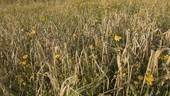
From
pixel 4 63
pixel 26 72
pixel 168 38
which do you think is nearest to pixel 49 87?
pixel 26 72

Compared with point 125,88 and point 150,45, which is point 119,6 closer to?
point 150,45

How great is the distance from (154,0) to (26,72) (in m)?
3.61

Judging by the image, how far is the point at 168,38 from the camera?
8.00 ft

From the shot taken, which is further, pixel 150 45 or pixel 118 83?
pixel 150 45

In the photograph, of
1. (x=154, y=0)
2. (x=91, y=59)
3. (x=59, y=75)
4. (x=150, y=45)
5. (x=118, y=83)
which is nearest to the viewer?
(x=118, y=83)

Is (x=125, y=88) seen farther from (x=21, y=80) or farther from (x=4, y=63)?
(x=4, y=63)

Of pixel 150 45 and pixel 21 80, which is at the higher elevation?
pixel 150 45

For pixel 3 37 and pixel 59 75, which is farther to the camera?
pixel 3 37

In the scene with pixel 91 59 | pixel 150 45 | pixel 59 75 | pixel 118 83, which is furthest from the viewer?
pixel 150 45

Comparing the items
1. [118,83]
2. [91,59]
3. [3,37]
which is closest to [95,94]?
[118,83]

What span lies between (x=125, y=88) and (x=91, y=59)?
0.40 m

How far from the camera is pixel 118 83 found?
1912 mm

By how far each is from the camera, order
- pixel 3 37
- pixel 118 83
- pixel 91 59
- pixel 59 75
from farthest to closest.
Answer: pixel 3 37 < pixel 91 59 < pixel 59 75 < pixel 118 83

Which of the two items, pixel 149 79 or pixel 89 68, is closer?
pixel 149 79
